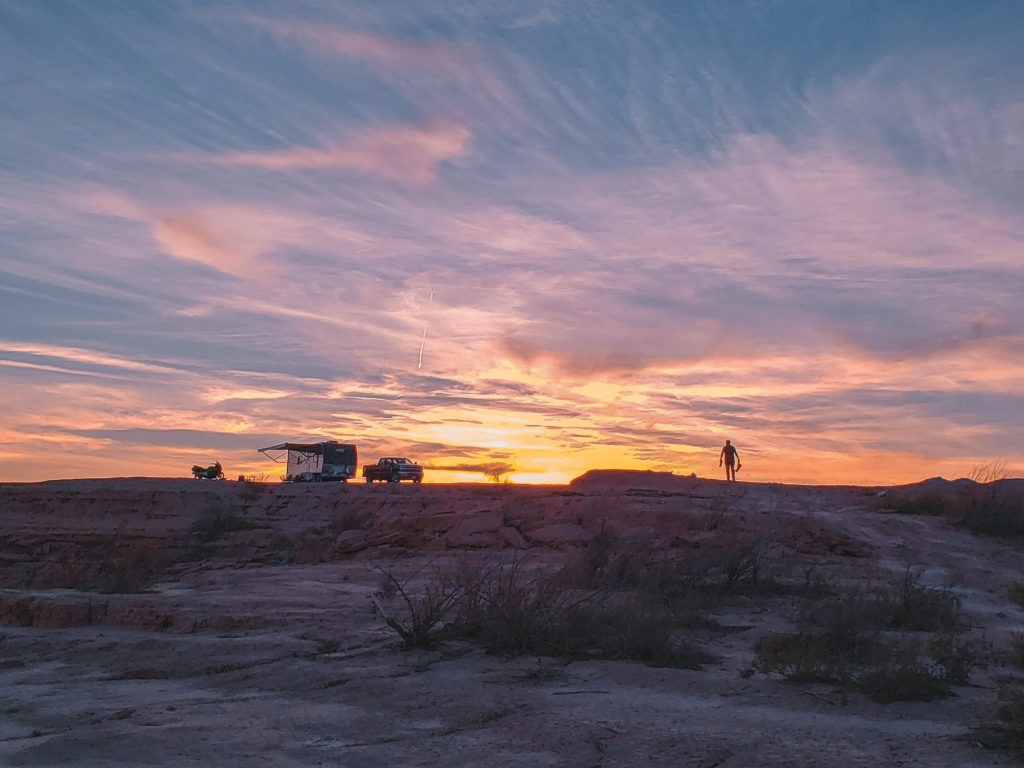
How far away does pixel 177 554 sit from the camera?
855 inches

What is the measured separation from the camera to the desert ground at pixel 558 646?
6.51m

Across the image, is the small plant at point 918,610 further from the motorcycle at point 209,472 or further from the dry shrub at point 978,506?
the motorcycle at point 209,472

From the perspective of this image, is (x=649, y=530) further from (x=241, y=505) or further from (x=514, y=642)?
(x=241, y=505)

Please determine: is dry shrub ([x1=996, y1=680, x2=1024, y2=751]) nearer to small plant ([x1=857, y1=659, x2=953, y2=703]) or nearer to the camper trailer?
small plant ([x1=857, y1=659, x2=953, y2=703])

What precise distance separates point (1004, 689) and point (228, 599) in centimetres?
1042

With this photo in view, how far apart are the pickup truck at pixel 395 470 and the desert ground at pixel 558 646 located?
17.3m

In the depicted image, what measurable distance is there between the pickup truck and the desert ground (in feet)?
56.7

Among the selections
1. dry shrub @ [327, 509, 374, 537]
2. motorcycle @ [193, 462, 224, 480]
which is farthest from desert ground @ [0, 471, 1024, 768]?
motorcycle @ [193, 462, 224, 480]

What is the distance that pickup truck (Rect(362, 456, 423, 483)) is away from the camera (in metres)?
38.2

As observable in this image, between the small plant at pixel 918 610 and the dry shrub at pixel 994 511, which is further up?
the dry shrub at pixel 994 511

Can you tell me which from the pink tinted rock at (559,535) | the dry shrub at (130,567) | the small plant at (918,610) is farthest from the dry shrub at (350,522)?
the small plant at (918,610)

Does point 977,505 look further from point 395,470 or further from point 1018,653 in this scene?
point 395,470

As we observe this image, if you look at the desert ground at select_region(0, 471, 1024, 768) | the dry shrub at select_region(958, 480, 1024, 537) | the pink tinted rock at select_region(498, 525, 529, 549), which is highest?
the dry shrub at select_region(958, 480, 1024, 537)

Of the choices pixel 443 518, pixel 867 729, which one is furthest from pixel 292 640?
pixel 443 518
